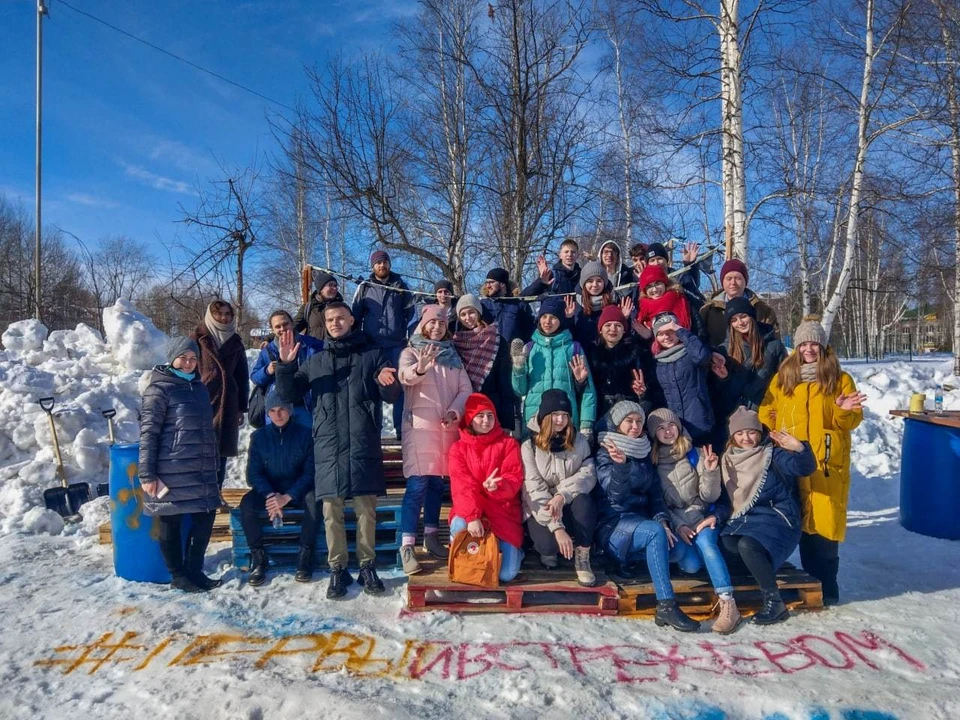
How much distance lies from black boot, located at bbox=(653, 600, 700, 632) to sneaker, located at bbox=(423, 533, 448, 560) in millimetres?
1481

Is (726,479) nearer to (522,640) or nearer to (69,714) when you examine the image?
(522,640)

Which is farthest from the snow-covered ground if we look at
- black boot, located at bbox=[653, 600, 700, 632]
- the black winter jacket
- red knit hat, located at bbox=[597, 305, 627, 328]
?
red knit hat, located at bbox=[597, 305, 627, 328]

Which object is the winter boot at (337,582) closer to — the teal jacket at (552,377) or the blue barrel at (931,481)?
the teal jacket at (552,377)

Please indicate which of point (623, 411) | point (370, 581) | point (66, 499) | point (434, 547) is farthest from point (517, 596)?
point (66, 499)

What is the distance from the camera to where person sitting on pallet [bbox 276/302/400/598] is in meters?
4.41

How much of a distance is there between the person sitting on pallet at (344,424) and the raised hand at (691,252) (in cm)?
329

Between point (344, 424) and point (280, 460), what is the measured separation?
2.38ft

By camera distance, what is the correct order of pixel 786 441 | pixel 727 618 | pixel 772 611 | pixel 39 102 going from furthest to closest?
pixel 39 102
pixel 786 441
pixel 772 611
pixel 727 618

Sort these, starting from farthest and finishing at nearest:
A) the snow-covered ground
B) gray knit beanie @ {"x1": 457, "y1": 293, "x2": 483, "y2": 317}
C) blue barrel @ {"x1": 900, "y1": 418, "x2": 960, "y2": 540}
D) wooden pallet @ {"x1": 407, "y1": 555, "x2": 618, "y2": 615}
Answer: blue barrel @ {"x1": 900, "y1": 418, "x2": 960, "y2": 540} < gray knit beanie @ {"x1": 457, "y1": 293, "x2": 483, "y2": 317} < wooden pallet @ {"x1": 407, "y1": 555, "x2": 618, "y2": 615} < the snow-covered ground

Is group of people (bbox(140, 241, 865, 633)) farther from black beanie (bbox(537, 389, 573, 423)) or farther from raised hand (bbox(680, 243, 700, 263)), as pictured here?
raised hand (bbox(680, 243, 700, 263))

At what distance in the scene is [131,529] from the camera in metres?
4.69

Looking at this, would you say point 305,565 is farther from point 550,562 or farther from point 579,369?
point 579,369

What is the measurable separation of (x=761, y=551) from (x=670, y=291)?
2206 mm

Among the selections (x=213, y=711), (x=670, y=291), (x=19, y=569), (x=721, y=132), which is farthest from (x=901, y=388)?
(x=19, y=569)
